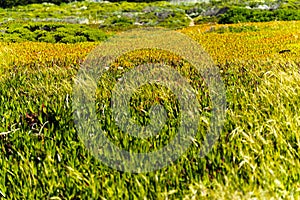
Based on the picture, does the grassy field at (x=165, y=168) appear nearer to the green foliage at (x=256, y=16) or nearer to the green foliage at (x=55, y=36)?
the green foliage at (x=55, y=36)

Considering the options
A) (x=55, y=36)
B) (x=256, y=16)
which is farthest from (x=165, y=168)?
(x=256, y=16)

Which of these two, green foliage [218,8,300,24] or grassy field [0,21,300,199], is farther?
green foliage [218,8,300,24]

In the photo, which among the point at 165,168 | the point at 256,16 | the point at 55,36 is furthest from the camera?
the point at 256,16

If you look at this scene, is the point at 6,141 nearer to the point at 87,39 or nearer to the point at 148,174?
the point at 148,174

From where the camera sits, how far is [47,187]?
3557 millimetres

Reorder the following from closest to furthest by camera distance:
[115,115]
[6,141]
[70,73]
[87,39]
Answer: [6,141]
[115,115]
[70,73]
[87,39]

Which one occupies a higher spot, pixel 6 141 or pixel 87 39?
pixel 6 141

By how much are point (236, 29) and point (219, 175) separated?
15794 millimetres

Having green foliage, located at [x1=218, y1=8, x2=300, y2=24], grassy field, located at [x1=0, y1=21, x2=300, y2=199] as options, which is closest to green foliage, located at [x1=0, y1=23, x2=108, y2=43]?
green foliage, located at [x1=218, y1=8, x2=300, y2=24]

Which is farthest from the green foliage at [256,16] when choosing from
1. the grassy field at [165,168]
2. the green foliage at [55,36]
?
the grassy field at [165,168]

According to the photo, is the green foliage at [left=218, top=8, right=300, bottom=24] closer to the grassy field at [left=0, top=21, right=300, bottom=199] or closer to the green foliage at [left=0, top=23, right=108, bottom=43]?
the green foliage at [left=0, top=23, right=108, bottom=43]

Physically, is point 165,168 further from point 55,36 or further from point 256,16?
point 256,16

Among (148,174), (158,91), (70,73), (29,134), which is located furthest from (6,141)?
(70,73)

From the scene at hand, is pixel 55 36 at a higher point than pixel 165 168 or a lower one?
lower
